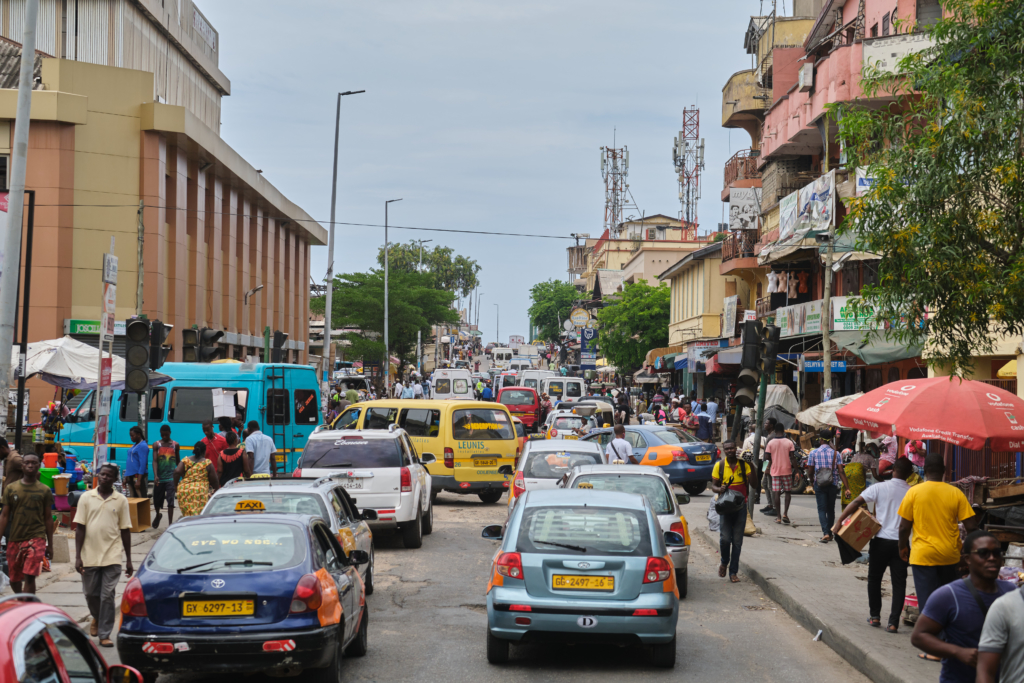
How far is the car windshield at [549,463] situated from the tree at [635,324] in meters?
46.4

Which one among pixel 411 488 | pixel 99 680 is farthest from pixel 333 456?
pixel 99 680

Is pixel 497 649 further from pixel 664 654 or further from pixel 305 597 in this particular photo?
pixel 305 597

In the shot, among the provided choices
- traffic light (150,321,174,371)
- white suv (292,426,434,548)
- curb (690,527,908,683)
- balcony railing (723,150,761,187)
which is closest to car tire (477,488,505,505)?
white suv (292,426,434,548)

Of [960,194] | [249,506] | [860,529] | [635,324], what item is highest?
[635,324]

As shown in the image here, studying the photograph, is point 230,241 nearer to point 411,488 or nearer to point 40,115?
point 40,115

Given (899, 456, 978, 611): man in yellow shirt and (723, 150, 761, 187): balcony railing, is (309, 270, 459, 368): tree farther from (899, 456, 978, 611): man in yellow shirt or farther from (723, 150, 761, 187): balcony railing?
(899, 456, 978, 611): man in yellow shirt

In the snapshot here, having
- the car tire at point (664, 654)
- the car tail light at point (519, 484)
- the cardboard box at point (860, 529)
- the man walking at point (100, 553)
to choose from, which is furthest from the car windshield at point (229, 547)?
the car tail light at point (519, 484)

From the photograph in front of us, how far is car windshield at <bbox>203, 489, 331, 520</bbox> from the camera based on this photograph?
388 inches

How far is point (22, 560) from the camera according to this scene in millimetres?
9922

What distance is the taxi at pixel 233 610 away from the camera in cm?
740

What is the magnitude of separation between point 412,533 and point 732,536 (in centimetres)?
474

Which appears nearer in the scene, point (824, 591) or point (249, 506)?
point (249, 506)

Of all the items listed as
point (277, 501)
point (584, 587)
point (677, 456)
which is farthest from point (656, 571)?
point (677, 456)

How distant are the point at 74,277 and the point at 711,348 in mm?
23961
